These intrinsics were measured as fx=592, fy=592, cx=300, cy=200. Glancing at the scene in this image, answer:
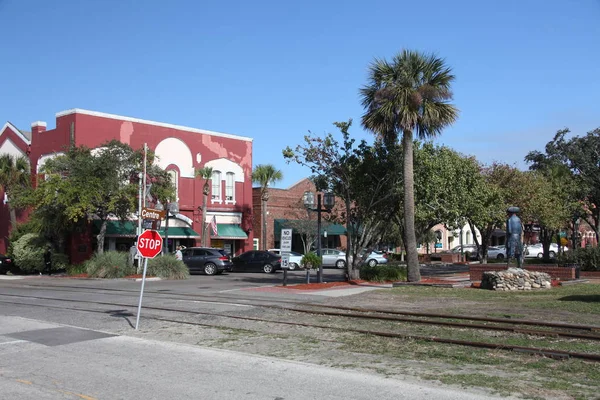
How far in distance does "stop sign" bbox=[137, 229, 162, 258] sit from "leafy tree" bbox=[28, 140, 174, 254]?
18721mm

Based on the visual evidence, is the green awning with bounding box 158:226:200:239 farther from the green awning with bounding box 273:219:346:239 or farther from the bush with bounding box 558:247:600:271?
the bush with bounding box 558:247:600:271

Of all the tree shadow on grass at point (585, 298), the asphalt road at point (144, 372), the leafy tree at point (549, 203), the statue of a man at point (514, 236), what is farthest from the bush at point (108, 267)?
the leafy tree at point (549, 203)

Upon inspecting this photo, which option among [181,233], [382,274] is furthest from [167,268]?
[382,274]

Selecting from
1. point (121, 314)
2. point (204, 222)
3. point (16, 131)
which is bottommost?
point (121, 314)

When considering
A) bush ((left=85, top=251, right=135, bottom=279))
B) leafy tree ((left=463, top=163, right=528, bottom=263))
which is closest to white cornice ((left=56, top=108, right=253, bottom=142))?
bush ((left=85, top=251, right=135, bottom=279))

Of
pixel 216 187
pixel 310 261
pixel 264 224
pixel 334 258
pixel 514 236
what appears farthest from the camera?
pixel 264 224

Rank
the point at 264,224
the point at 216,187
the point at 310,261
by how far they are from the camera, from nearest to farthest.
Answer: the point at 310,261
the point at 216,187
the point at 264,224

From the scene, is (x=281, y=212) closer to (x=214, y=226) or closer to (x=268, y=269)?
(x=214, y=226)

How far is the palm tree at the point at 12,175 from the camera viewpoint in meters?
37.4

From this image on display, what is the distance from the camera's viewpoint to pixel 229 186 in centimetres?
4406

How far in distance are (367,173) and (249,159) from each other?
21121 mm

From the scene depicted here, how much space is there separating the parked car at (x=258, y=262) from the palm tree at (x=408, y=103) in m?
13.3

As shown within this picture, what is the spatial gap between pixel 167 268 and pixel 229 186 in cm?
1507

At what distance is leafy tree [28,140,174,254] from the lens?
3052 centimetres
